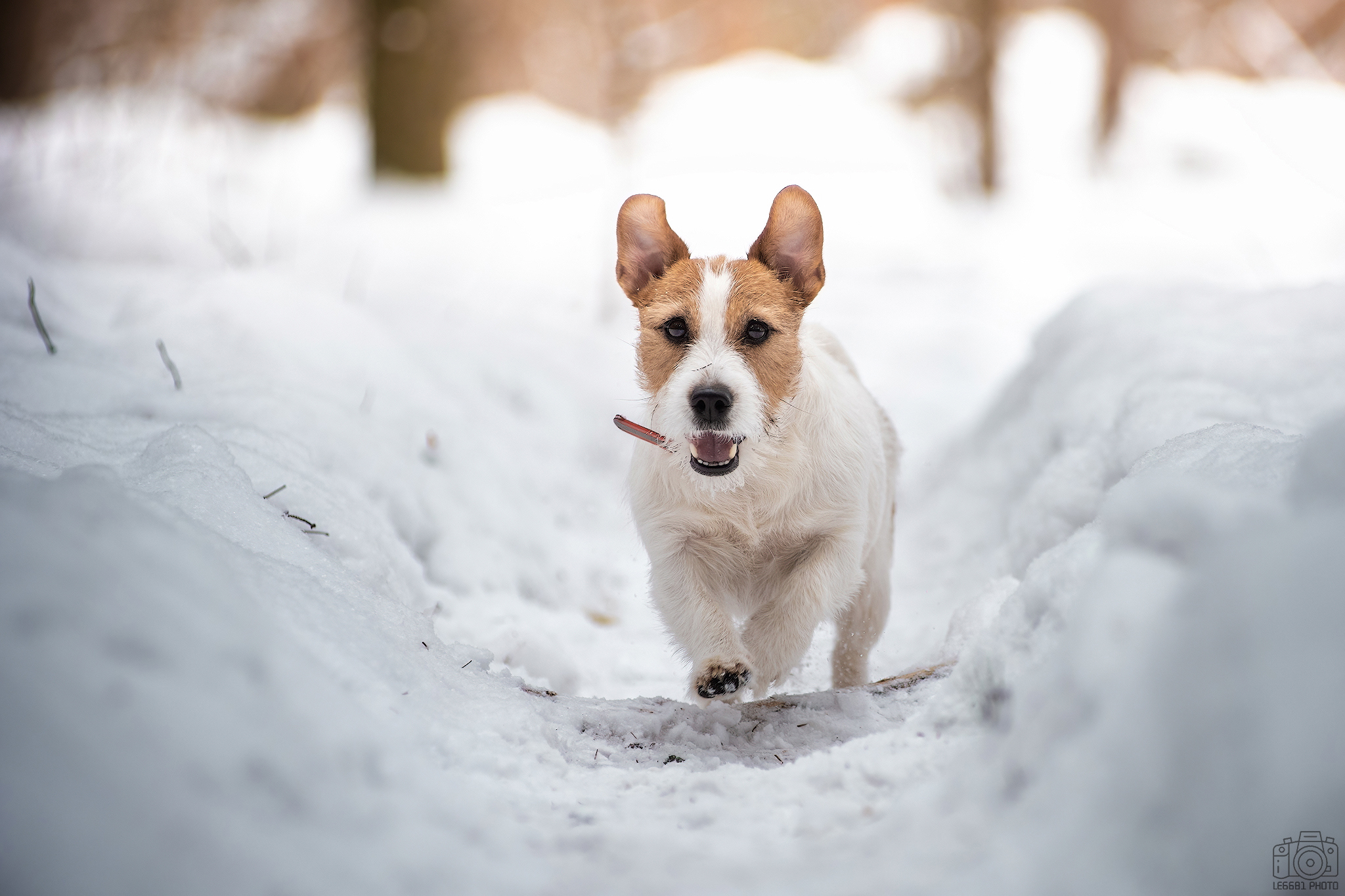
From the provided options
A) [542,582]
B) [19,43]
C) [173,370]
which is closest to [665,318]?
[542,582]

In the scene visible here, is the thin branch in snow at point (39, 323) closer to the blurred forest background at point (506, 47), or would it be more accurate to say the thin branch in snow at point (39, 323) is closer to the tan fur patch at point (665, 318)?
the tan fur patch at point (665, 318)

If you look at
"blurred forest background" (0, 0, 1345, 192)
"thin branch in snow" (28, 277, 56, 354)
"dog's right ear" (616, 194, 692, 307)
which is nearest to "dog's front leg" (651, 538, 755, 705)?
"dog's right ear" (616, 194, 692, 307)

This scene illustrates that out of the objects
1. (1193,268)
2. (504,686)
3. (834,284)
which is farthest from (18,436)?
(1193,268)

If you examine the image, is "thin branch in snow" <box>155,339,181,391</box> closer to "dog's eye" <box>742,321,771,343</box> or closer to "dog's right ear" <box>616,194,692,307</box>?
"dog's right ear" <box>616,194,692,307</box>

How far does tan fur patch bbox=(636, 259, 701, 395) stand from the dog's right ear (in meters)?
0.09

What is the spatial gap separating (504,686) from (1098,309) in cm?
386

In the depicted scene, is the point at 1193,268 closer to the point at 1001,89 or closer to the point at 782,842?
the point at 1001,89

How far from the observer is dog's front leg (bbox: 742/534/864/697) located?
309 centimetres

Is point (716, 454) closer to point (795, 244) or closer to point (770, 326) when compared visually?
point (770, 326)

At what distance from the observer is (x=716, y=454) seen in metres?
2.96

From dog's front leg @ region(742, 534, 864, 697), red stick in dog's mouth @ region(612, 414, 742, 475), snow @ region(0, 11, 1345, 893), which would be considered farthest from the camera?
dog's front leg @ region(742, 534, 864, 697)

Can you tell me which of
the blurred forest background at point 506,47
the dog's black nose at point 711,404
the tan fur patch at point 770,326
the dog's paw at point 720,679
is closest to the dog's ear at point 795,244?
the tan fur patch at point 770,326

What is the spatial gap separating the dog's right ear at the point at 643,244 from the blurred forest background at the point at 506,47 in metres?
5.28

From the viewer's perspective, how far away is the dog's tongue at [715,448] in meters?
2.95
